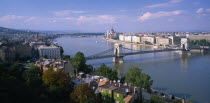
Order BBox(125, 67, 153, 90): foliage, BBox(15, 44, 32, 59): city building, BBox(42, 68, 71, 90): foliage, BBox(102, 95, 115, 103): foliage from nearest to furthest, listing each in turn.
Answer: BBox(102, 95, 115, 103): foliage → BBox(42, 68, 71, 90): foliage → BBox(125, 67, 153, 90): foliage → BBox(15, 44, 32, 59): city building

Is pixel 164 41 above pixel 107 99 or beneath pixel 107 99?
above

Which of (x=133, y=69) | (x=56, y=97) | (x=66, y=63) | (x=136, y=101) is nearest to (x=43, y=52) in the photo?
(x=66, y=63)

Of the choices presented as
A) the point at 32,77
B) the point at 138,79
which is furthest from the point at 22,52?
the point at 138,79

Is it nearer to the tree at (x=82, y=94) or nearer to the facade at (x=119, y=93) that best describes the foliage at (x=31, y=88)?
the tree at (x=82, y=94)

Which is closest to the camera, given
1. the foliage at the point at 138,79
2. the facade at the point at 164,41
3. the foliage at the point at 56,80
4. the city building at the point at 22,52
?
the foliage at the point at 56,80

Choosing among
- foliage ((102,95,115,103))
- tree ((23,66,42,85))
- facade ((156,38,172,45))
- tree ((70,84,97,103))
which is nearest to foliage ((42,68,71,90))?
tree ((23,66,42,85))

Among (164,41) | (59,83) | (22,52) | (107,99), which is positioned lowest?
(107,99)

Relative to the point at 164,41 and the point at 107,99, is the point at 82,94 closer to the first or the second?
the point at 107,99

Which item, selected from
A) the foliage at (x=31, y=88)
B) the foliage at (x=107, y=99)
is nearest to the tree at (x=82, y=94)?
the foliage at (x=107, y=99)

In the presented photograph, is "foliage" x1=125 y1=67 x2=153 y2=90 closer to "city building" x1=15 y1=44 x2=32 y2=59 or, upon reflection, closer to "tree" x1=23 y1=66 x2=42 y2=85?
"tree" x1=23 y1=66 x2=42 y2=85

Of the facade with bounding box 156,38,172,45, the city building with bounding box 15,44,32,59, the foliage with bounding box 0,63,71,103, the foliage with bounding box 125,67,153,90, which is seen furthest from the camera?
the facade with bounding box 156,38,172,45

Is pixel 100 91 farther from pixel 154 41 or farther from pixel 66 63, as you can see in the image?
pixel 154 41
